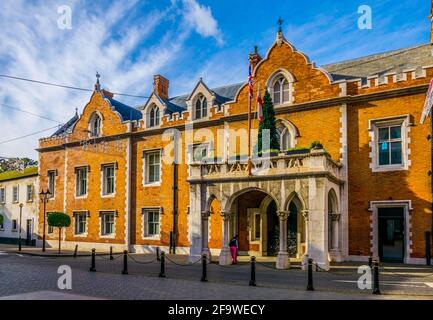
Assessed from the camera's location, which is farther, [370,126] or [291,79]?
[291,79]

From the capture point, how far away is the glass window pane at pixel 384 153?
20.2m

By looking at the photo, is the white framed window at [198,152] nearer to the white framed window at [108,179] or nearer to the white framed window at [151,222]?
the white framed window at [151,222]

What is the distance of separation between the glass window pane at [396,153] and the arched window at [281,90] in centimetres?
622

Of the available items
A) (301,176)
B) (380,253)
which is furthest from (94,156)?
(380,253)

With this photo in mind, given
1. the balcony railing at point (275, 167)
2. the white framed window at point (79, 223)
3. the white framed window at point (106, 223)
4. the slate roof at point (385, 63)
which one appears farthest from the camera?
the white framed window at point (79, 223)

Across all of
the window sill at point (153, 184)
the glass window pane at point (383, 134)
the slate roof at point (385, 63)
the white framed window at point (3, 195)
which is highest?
the slate roof at point (385, 63)

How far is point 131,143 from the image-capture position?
29.8 metres

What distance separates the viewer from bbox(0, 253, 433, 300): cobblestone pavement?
11570 mm

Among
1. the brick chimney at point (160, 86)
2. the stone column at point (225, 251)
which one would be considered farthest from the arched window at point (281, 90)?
the brick chimney at point (160, 86)

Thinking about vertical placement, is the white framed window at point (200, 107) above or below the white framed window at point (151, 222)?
above

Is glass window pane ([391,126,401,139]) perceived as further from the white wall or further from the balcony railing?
the white wall

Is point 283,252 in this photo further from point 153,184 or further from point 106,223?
point 106,223
